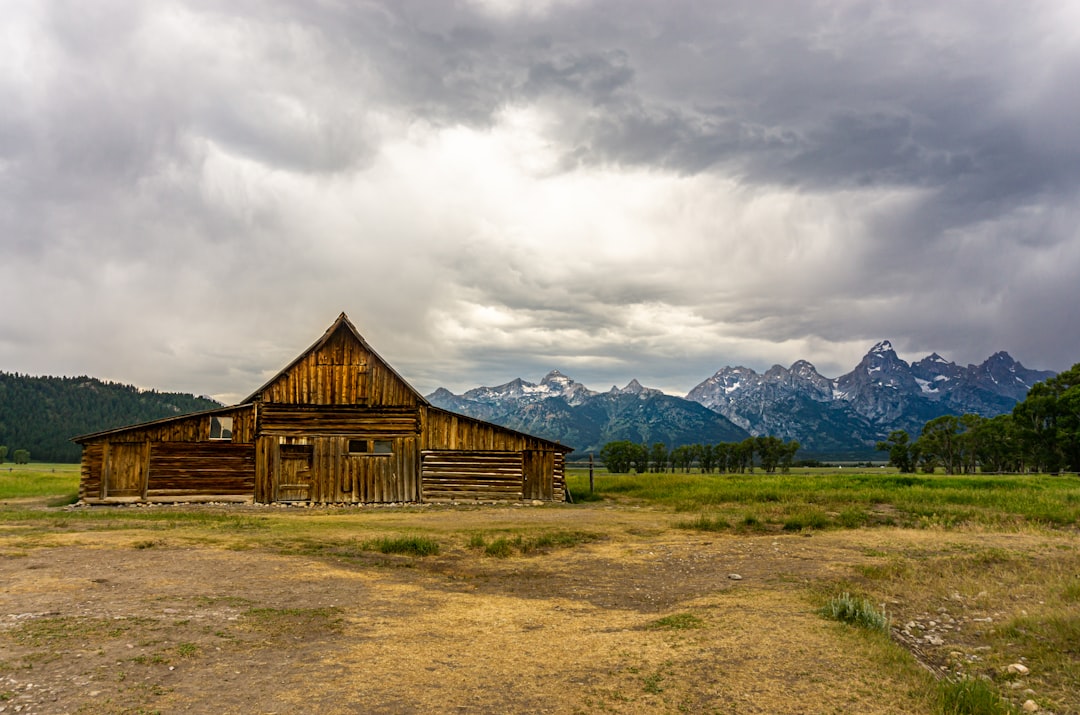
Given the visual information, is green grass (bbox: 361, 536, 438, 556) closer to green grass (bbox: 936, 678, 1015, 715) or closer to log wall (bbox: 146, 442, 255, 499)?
green grass (bbox: 936, 678, 1015, 715)

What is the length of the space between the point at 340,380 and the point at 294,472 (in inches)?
202

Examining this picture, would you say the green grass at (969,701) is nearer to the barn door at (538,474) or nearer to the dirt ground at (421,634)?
the dirt ground at (421,634)

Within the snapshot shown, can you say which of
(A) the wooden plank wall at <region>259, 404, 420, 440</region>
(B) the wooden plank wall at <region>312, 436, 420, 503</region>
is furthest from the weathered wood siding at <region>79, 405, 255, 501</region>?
(B) the wooden plank wall at <region>312, 436, 420, 503</region>

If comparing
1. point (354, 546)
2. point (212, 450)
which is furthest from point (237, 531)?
point (212, 450)

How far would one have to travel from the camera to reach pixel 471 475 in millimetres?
33094

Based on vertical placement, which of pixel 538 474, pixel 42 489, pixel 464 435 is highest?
pixel 464 435

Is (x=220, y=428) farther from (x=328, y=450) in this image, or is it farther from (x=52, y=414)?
(x=52, y=414)

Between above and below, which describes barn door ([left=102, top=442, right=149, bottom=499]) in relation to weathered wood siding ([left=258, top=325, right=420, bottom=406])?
below

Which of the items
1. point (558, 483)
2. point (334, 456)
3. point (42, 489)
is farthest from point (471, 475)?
point (42, 489)

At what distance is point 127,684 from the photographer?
6.85 meters

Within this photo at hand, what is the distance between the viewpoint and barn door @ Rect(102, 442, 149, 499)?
98.3 ft

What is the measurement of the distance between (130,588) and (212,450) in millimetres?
21669

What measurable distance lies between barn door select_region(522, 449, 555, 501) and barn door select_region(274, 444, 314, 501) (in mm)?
11109

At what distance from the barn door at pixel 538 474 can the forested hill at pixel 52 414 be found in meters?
148
